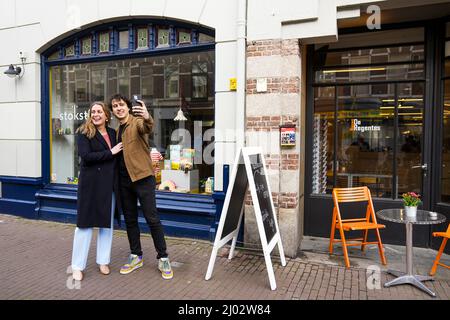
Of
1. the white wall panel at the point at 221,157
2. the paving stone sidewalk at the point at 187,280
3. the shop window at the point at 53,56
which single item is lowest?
the paving stone sidewalk at the point at 187,280

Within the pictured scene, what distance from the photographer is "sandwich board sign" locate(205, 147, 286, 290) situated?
13.5 feet

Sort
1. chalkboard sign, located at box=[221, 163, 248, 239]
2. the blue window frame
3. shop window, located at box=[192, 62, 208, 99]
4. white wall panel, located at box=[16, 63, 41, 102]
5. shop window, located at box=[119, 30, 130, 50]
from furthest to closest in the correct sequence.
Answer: white wall panel, located at box=[16, 63, 41, 102], shop window, located at box=[119, 30, 130, 50], shop window, located at box=[192, 62, 208, 99], the blue window frame, chalkboard sign, located at box=[221, 163, 248, 239]

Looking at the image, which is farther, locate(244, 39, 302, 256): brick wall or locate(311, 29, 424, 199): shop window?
locate(311, 29, 424, 199): shop window

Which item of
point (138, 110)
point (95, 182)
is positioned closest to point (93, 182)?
point (95, 182)

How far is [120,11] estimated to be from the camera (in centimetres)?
640

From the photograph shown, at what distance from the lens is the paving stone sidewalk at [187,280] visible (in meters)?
3.96

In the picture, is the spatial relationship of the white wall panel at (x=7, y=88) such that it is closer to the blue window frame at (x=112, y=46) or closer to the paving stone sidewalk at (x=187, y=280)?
the blue window frame at (x=112, y=46)

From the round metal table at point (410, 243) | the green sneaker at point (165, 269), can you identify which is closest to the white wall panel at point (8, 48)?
the green sneaker at point (165, 269)

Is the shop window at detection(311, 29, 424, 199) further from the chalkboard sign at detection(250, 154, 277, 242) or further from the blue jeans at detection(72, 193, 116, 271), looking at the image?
the blue jeans at detection(72, 193, 116, 271)

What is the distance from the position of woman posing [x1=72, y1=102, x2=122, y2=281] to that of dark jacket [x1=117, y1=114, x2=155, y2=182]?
120mm

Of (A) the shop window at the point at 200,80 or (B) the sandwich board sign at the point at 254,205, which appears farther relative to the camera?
(A) the shop window at the point at 200,80

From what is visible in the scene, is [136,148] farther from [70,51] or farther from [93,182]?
[70,51]

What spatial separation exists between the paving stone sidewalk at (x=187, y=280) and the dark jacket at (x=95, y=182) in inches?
27.6

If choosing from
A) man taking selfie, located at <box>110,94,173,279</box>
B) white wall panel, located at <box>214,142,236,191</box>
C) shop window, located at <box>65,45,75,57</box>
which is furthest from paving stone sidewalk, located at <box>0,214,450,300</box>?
shop window, located at <box>65,45,75,57</box>
